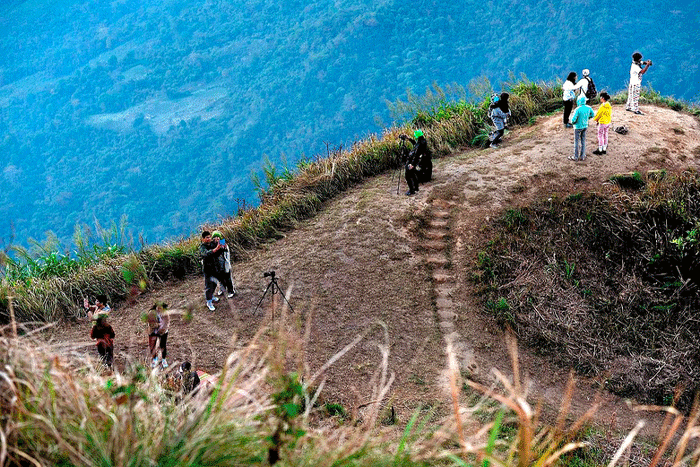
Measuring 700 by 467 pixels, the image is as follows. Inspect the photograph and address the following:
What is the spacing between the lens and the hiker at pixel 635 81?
569 inches

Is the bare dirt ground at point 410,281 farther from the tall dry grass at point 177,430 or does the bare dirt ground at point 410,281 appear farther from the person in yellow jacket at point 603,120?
the tall dry grass at point 177,430

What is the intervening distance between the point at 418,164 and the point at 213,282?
4.70 meters

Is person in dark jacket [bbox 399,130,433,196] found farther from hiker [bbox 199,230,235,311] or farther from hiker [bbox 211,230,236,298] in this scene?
hiker [bbox 199,230,235,311]

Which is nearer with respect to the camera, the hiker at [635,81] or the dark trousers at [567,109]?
the dark trousers at [567,109]

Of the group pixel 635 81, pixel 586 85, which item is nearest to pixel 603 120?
pixel 586 85

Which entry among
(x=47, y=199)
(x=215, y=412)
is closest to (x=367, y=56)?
(x=47, y=199)

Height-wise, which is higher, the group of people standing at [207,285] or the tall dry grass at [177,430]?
the tall dry grass at [177,430]

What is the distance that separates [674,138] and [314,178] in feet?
25.8

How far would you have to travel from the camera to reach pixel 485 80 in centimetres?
1781

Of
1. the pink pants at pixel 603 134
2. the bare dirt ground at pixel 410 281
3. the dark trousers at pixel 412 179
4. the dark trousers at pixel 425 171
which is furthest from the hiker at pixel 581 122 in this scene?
the dark trousers at pixel 412 179

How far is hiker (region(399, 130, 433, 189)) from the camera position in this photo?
12117mm

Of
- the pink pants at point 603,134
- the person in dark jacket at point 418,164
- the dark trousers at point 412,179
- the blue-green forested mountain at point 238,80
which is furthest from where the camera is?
the blue-green forested mountain at point 238,80

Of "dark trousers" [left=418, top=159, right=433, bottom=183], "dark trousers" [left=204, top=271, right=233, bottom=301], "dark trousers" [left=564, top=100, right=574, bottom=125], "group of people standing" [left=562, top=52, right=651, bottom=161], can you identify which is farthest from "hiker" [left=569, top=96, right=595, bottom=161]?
"dark trousers" [left=204, top=271, right=233, bottom=301]

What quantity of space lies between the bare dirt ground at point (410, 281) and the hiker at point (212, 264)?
255mm
